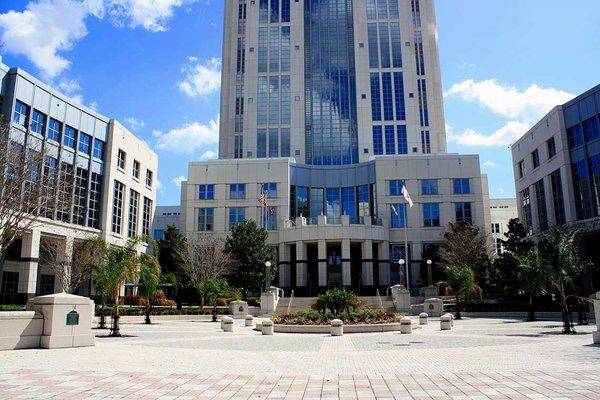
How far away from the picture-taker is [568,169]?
4647 cm

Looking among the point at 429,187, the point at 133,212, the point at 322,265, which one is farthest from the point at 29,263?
the point at 429,187

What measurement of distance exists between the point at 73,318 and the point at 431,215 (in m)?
48.2

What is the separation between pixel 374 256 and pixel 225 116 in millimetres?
37683

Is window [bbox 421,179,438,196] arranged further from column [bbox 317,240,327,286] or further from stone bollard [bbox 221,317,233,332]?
stone bollard [bbox 221,317,233,332]

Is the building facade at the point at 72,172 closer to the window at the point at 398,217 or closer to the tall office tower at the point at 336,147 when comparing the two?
the tall office tower at the point at 336,147

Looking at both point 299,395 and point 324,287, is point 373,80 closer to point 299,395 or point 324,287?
point 324,287

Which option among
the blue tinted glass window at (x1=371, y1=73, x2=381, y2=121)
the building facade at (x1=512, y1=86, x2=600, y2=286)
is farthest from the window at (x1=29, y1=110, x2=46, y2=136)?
the building facade at (x1=512, y1=86, x2=600, y2=286)

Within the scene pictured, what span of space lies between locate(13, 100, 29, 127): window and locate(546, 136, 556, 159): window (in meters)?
49.5

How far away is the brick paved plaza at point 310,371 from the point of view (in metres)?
9.34

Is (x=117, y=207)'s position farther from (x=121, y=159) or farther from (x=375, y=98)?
(x=375, y=98)

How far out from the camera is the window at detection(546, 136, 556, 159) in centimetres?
4947

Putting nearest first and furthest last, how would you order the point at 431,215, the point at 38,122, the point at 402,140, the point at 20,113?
the point at 20,113 < the point at 38,122 < the point at 431,215 < the point at 402,140

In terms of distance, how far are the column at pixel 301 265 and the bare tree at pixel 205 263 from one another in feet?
28.8

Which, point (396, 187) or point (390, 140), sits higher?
point (390, 140)
